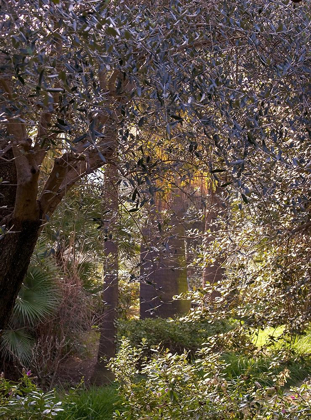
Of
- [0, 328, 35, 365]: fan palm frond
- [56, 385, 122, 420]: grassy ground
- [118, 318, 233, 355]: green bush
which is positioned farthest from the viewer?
[118, 318, 233, 355]: green bush

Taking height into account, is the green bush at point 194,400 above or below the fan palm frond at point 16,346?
below

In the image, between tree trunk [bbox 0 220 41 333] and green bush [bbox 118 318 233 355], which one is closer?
tree trunk [bbox 0 220 41 333]

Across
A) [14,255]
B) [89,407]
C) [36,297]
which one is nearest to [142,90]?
[14,255]

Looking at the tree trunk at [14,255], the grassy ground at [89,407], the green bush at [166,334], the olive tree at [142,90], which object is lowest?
the grassy ground at [89,407]

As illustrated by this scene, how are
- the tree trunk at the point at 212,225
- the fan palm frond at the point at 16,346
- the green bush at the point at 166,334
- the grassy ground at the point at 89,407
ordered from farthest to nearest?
the green bush at the point at 166,334 < the fan palm frond at the point at 16,346 < the grassy ground at the point at 89,407 < the tree trunk at the point at 212,225

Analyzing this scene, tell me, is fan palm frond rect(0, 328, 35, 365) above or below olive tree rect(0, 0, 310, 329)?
below

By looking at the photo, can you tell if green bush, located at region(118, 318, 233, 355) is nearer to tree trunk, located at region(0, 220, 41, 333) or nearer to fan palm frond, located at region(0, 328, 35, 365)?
fan palm frond, located at region(0, 328, 35, 365)

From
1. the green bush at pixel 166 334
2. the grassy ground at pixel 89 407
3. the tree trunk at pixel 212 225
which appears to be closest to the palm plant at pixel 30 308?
the green bush at pixel 166 334

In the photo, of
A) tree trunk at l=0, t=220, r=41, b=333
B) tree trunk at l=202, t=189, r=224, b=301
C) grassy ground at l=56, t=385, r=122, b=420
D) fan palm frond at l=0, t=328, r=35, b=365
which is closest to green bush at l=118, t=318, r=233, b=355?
tree trunk at l=202, t=189, r=224, b=301

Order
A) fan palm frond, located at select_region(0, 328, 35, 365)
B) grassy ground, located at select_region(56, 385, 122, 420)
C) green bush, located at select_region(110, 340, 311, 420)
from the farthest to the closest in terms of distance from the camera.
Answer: fan palm frond, located at select_region(0, 328, 35, 365) → grassy ground, located at select_region(56, 385, 122, 420) → green bush, located at select_region(110, 340, 311, 420)

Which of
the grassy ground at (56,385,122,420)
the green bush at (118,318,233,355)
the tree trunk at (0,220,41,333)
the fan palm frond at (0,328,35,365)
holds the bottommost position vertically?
the grassy ground at (56,385,122,420)

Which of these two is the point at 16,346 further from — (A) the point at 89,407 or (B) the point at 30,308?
(A) the point at 89,407

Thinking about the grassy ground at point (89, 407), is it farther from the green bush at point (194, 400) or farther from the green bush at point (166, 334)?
the green bush at point (166, 334)

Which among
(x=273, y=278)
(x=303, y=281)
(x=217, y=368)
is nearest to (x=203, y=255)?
(x=273, y=278)
